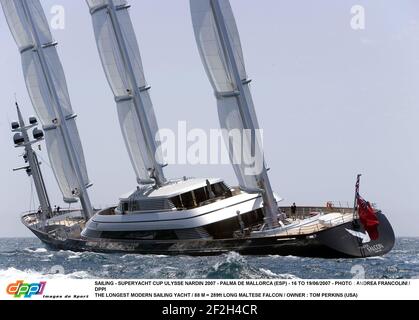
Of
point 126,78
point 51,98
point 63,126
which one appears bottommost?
point 63,126

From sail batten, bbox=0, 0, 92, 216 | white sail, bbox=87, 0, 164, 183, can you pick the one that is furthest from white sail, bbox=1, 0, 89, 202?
white sail, bbox=87, 0, 164, 183

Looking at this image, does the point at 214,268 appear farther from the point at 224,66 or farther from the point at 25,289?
the point at 25,289

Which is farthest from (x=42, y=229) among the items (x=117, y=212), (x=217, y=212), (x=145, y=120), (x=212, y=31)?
(x=212, y=31)

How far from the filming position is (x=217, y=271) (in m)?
24.7

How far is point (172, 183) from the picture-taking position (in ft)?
125

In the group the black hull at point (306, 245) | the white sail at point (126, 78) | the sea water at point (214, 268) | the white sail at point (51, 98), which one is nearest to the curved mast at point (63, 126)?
the white sail at point (51, 98)

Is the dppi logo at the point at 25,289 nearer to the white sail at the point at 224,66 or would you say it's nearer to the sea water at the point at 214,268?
the sea water at the point at 214,268

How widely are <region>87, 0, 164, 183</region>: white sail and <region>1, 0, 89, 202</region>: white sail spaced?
5658mm

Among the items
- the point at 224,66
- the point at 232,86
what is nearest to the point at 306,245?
the point at 232,86

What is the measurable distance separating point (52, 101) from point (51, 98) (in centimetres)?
20

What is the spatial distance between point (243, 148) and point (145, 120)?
8134 millimetres

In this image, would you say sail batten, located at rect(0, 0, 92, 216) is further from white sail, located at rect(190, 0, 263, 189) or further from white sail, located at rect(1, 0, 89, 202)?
white sail, located at rect(190, 0, 263, 189)

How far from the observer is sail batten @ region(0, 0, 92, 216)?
44750 millimetres
